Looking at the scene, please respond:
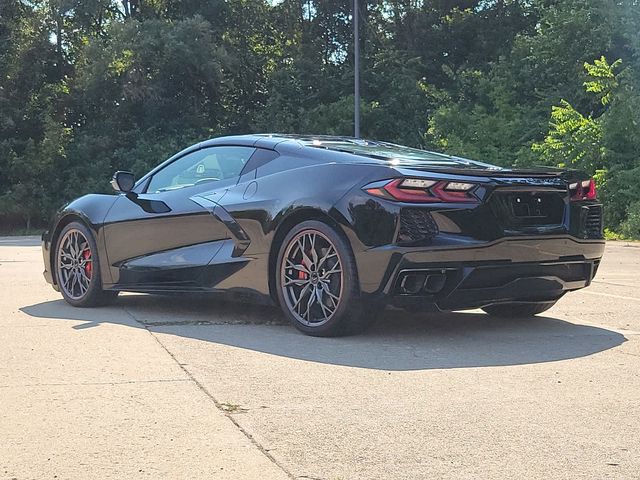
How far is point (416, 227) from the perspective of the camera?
5297 mm

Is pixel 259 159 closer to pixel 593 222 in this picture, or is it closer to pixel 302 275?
pixel 302 275

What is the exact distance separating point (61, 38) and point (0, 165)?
638 centimetres

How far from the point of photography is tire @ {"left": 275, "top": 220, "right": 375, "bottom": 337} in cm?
550

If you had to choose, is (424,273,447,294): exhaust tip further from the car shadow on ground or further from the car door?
the car door

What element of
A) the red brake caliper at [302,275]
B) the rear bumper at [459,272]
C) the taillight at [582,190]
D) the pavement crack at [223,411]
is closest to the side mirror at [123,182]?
the pavement crack at [223,411]

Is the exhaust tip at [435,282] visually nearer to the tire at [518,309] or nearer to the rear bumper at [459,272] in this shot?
the rear bumper at [459,272]

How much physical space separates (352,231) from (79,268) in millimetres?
2881

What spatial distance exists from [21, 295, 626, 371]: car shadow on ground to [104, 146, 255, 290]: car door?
329mm

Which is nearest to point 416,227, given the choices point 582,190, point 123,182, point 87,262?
point 582,190

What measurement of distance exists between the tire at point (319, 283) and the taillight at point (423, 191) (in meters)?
0.44

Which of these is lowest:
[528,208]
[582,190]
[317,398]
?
[317,398]

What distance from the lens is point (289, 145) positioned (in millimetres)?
6297

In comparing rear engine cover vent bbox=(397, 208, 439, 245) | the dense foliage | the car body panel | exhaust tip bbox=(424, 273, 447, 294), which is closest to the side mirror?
the car body panel

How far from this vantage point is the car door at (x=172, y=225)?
641 centimetres
